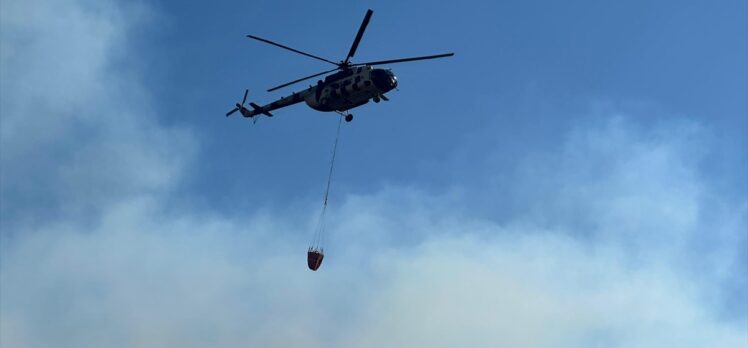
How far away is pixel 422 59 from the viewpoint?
63.5 meters

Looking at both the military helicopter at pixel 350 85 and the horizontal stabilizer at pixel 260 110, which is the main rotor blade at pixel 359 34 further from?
the horizontal stabilizer at pixel 260 110

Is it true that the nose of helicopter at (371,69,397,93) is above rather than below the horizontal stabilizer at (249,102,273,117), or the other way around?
below

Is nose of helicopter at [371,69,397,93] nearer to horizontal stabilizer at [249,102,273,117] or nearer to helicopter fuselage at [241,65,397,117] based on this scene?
helicopter fuselage at [241,65,397,117]

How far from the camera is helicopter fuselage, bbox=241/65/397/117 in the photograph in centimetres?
6506

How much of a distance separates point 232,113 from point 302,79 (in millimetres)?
17070

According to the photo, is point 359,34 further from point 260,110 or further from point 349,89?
point 260,110

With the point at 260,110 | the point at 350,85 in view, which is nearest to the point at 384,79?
the point at 350,85

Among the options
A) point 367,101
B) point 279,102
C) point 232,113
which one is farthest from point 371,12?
point 232,113

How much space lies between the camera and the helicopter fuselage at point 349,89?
213ft

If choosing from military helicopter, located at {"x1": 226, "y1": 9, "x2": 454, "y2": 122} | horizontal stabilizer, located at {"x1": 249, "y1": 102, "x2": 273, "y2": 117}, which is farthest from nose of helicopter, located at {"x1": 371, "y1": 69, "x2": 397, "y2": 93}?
horizontal stabilizer, located at {"x1": 249, "y1": 102, "x2": 273, "y2": 117}

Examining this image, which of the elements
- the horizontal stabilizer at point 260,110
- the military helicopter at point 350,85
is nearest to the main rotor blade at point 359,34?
the military helicopter at point 350,85

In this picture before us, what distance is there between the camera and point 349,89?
67.2 m

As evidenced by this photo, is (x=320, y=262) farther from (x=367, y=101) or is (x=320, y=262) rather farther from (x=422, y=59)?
(x=422, y=59)

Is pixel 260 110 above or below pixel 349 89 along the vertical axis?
above
